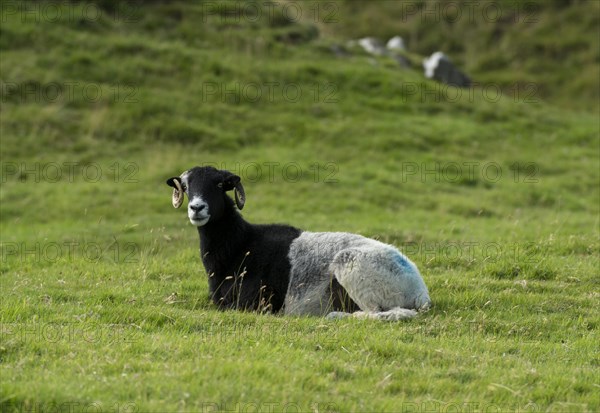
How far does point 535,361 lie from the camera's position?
923 centimetres

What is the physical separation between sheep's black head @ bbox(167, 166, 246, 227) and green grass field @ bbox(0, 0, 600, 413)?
1.36 metres

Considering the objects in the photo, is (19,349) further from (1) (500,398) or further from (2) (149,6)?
(2) (149,6)

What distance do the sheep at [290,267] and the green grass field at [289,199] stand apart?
595mm

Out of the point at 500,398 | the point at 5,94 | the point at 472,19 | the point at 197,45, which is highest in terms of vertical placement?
the point at 472,19

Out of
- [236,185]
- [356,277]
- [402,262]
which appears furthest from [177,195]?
[402,262]

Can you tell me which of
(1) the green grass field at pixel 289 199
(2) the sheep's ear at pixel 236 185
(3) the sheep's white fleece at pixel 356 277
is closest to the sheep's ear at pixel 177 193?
(2) the sheep's ear at pixel 236 185

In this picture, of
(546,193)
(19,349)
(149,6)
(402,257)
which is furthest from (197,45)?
(19,349)

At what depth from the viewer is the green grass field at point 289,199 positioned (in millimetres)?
8094

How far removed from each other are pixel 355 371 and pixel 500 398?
1.51 meters

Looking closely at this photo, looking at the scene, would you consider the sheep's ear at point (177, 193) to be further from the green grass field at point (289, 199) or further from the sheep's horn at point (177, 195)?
the green grass field at point (289, 199)

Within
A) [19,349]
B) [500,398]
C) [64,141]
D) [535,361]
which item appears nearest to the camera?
[500,398]

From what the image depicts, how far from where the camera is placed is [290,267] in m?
12.1

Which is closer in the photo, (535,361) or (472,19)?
(535,361)

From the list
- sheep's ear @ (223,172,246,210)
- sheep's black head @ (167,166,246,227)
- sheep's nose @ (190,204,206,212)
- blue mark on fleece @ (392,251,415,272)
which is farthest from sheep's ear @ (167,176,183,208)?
blue mark on fleece @ (392,251,415,272)
